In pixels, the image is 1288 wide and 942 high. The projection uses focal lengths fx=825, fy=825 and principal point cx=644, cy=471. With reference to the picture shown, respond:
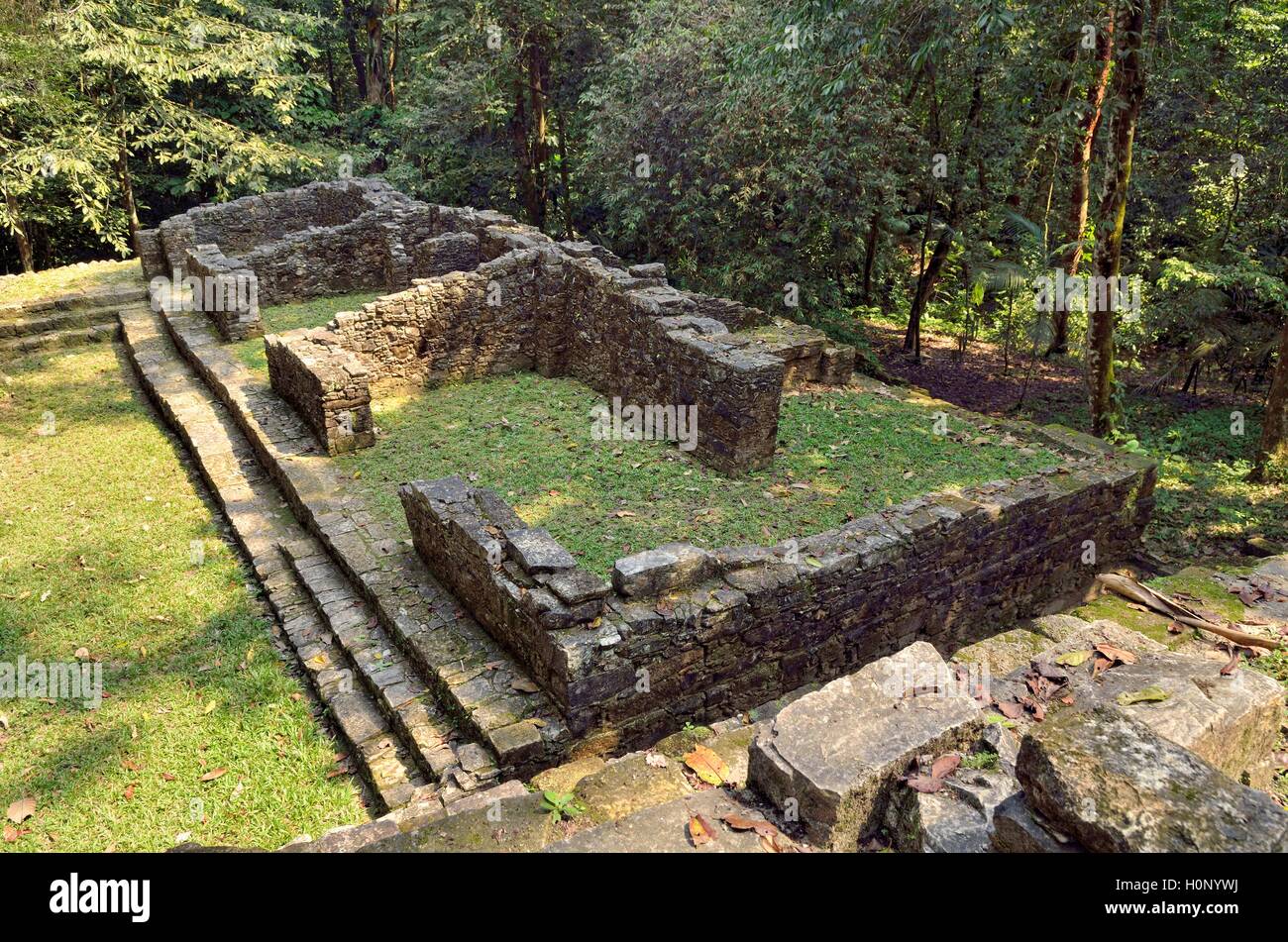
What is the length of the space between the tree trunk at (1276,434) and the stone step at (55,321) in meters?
19.1

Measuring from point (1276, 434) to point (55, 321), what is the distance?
20045 mm

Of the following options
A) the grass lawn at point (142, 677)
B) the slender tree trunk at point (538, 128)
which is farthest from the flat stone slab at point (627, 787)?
the slender tree trunk at point (538, 128)

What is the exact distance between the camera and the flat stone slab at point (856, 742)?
4047 mm

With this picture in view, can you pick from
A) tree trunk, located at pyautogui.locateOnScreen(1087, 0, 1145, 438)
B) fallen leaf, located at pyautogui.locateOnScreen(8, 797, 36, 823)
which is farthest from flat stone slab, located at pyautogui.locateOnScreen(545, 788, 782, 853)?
tree trunk, located at pyautogui.locateOnScreen(1087, 0, 1145, 438)

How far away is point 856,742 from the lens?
437 cm

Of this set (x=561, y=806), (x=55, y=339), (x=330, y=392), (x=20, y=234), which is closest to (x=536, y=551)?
(x=561, y=806)

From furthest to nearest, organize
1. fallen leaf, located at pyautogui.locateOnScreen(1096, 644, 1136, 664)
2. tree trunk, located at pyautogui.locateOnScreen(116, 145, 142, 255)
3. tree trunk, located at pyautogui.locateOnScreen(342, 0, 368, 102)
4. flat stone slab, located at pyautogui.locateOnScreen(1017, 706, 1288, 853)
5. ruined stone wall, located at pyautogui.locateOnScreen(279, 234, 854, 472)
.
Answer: tree trunk, located at pyautogui.locateOnScreen(342, 0, 368, 102) < tree trunk, located at pyautogui.locateOnScreen(116, 145, 142, 255) < ruined stone wall, located at pyautogui.locateOnScreen(279, 234, 854, 472) < fallen leaf, located at pyautogui.locateOnScreen(1096, 644, 1136, 664) < flat stone slab, located at pyautogui.locateOnScreen(1017, 706, 1288, 853)

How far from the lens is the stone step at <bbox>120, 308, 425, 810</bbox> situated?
6105 millimetres

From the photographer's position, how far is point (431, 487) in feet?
25.6

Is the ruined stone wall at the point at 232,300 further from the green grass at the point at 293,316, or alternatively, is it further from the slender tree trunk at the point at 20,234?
the slender tree trunk at the point at 20,234

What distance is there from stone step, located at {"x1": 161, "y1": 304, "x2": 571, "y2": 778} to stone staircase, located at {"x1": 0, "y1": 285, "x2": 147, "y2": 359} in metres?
4.91

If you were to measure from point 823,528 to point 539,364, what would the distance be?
643cm

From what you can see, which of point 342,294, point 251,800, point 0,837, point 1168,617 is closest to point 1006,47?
point 1168,617

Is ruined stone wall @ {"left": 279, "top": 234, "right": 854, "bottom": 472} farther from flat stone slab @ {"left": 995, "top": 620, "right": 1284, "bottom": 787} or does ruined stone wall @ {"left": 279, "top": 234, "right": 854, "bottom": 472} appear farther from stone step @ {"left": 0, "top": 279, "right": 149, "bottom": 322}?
stone step @ {"left": 0, "top": 279, "right": 149, "bottom": 322}
